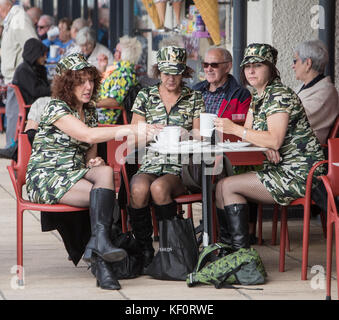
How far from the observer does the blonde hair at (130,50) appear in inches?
307

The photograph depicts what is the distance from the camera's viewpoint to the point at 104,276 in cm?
461

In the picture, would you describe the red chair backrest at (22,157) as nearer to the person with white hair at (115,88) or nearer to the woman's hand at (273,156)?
the woman's hand at (273,156)

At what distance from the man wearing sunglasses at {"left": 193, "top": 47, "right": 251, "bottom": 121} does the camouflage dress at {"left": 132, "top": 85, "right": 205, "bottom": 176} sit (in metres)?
0.71

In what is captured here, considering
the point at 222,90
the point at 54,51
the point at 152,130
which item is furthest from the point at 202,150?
the point at 54,51

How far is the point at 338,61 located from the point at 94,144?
9.31 ft

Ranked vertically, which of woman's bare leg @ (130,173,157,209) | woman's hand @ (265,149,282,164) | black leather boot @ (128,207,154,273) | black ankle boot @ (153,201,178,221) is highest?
woman's hand @ (265,149,282,164)

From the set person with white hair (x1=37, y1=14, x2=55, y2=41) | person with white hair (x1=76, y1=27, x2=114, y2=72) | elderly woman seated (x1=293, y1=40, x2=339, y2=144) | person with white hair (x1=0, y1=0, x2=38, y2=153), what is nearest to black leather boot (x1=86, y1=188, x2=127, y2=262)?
elderly woman seated (x1=293, y1=40, x2=339, y2=144)

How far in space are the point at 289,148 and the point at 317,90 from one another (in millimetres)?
919

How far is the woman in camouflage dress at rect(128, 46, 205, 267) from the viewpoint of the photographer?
4.98 meters

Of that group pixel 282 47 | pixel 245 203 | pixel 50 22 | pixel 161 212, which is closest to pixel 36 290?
pixel 161 212

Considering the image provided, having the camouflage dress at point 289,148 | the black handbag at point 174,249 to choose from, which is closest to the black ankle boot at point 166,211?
the black handbag at point 174,249

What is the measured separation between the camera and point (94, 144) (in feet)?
16.7

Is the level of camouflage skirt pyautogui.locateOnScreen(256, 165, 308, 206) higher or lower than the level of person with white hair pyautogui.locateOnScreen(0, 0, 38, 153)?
lower

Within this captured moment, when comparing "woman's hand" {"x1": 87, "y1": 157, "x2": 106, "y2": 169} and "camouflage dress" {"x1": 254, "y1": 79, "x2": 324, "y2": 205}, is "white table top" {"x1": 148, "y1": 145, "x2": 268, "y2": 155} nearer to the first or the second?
"camouflage dress" {"x1": 254, "y1": 79, "x2": 324, "y2": 205}
